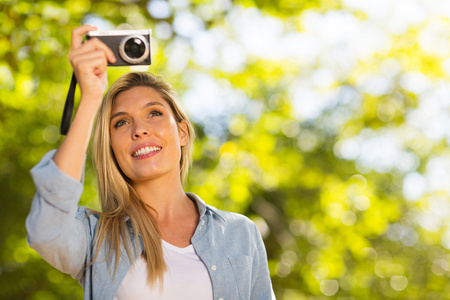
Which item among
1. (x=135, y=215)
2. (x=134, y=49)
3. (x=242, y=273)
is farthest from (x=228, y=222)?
(x=134, y=49)

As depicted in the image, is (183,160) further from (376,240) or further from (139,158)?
(376,240)

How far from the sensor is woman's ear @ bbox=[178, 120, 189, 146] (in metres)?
2.44

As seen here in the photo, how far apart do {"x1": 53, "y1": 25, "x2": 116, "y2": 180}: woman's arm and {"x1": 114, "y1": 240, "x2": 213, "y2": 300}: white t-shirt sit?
0.55 meters

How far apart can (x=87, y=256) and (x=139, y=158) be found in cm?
44

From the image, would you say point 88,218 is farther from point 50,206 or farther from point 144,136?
point 50,206

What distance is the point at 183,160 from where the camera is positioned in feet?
8.10

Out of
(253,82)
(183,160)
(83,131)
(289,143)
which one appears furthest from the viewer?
(289,143)

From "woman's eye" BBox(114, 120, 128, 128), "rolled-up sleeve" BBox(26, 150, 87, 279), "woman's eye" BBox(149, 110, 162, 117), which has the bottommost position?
"rolled-up sleeve" BBox(26, 150, 87, 279)

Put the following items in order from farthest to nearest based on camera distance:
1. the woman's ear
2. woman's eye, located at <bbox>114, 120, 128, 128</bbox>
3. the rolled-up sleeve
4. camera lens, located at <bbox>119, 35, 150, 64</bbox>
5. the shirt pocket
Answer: the woman's ear, woman's eye, located at <bbox>114, 120, 128, 128</bbox>, the shirt pocket, camera lens, located at <bbox>119, 35, 150, 64</bbox>, the rolled-up sleeve

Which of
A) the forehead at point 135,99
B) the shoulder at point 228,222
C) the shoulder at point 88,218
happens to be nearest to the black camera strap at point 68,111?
the shoulder at point 88,218

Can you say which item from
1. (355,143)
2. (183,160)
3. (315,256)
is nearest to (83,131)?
(183,160)

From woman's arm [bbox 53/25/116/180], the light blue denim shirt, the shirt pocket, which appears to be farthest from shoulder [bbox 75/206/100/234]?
the shirt pocket

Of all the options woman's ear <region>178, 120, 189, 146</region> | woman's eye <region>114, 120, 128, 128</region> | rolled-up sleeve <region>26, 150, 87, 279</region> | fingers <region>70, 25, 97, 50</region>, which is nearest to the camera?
rolled-up sleeve <region>26, 150, 87, 279</region>

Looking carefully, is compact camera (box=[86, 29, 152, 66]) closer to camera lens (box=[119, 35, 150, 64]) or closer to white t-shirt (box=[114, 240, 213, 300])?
camera lens (box=[119, 35, 150, 64])
